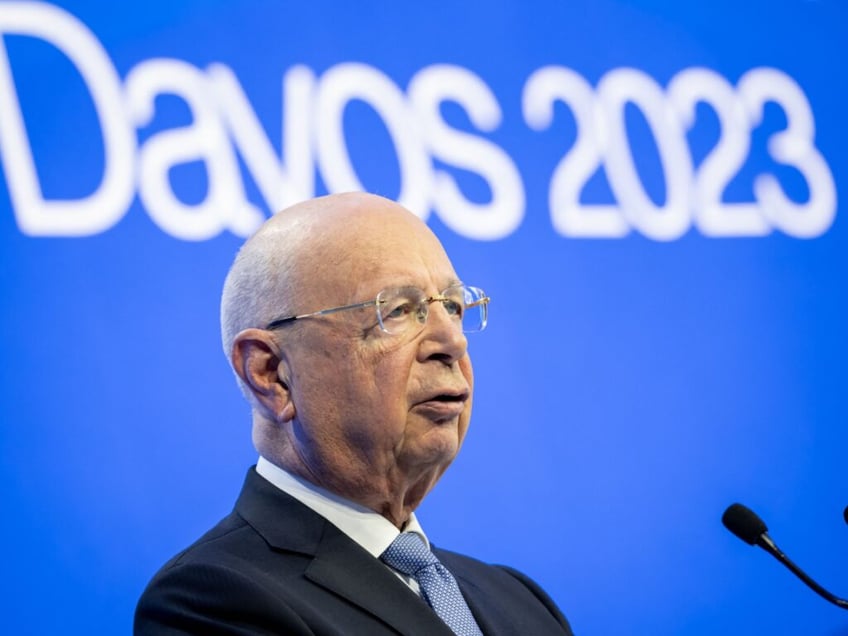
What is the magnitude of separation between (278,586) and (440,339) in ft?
1.53

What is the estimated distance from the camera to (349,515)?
1780 millimetres

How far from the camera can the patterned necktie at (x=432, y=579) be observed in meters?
1.72

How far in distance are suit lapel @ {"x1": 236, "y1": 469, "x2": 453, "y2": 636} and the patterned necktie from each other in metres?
0.06

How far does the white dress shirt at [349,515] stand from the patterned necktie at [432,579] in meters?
0.01

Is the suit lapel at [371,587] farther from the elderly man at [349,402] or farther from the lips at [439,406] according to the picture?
the lips at [439,406]

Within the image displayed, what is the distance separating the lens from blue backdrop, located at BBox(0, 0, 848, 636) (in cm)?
248

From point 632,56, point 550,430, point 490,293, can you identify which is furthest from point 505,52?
point 550,430

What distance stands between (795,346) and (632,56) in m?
0.93

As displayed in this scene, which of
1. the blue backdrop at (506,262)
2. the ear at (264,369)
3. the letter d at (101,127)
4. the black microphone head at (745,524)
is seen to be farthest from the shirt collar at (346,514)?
the letter d at (101,127)

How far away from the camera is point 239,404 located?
264cm

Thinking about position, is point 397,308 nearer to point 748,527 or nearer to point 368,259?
point 368,259

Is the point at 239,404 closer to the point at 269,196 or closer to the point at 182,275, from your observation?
the point at 182,275

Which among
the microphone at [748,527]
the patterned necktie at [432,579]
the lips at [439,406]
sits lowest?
the patterned necktie at [432,579]

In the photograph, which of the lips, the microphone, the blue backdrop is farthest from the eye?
the blue backdrop
